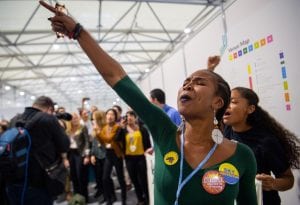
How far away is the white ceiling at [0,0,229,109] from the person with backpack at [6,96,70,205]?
1950 mm

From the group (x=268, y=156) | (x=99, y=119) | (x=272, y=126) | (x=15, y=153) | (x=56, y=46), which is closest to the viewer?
(x=268, y=156)

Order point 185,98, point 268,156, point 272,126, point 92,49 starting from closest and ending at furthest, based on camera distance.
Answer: point 92,49
point 185,98
point 268,156
point 272,126

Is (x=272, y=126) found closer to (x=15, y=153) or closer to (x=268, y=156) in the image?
(x=268, y=156)

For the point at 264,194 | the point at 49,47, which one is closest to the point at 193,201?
the point at 264,194

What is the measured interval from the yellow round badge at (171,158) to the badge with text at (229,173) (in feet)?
0.62

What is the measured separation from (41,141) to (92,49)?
1.58 metres

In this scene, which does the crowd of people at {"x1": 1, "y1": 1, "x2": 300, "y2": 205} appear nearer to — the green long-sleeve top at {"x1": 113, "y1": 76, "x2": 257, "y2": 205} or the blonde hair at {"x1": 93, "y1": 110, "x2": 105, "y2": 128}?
the green long-sleeve top at {"x1": 113, "y1": 76, "x2": 257, "y2": 205}

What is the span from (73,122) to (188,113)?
370 centimetres

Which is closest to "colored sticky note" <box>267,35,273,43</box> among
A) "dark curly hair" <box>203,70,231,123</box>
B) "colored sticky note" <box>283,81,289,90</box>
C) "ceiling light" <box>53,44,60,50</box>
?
"colored sticky note" <box>283,81,289,90</box>

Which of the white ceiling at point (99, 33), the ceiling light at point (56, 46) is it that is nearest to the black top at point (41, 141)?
the white ceiling at point (99, 33)

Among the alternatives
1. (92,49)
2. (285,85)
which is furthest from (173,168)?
(285,85)

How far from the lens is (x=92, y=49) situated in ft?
3.05

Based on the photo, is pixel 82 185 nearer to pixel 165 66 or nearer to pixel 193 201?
pixel 165 66

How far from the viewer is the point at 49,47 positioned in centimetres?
693
